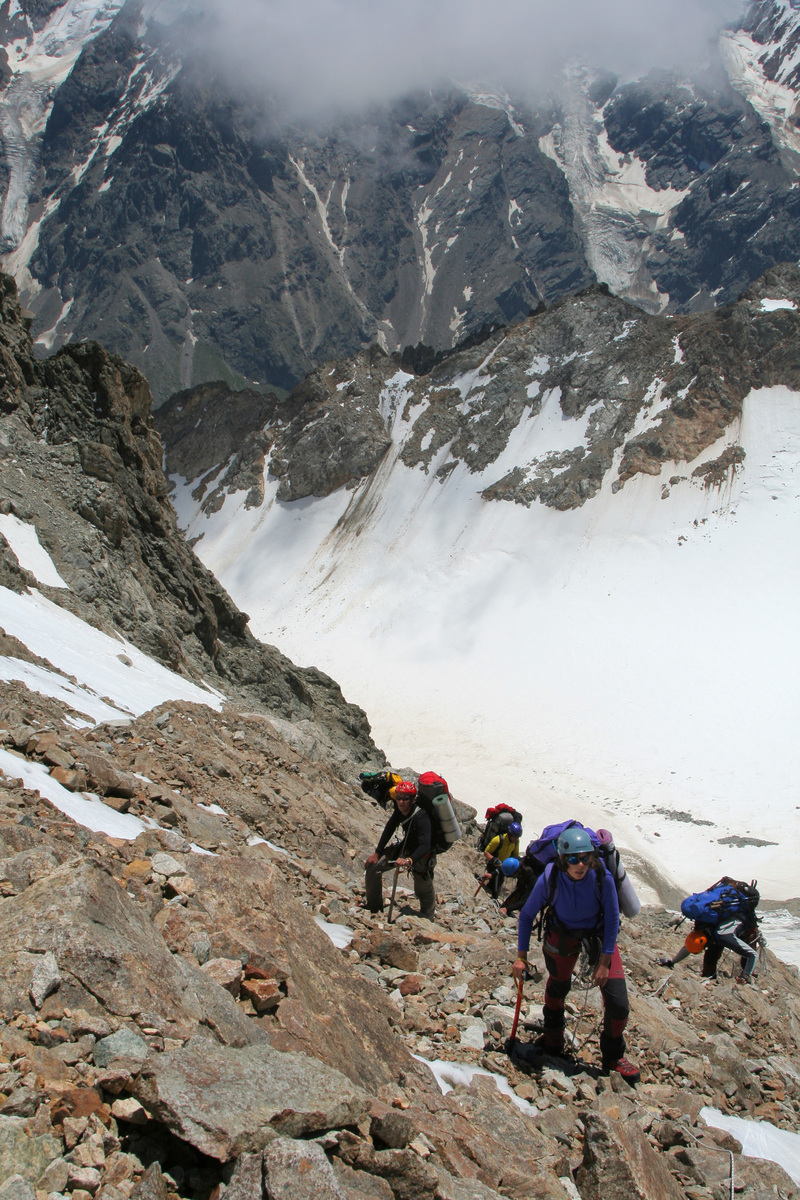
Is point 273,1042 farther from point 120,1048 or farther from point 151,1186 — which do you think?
point 151,1186

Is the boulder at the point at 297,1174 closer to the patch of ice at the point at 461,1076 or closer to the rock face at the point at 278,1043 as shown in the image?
the rock face at the point at 278,1043

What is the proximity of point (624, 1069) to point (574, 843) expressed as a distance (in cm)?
169

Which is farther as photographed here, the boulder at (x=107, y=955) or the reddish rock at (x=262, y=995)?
the reddish rock at (x=262, y=995)

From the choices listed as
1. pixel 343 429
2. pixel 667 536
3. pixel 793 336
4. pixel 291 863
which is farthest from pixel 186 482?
pixel 291 863

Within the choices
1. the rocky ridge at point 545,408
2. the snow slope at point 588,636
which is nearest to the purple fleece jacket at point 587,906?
the snow slope at point 588,636

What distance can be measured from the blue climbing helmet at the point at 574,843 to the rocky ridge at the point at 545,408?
50564 millimetres

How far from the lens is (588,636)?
43.0 metres

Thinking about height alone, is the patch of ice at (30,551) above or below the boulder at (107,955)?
below

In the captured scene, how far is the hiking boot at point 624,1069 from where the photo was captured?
5.35 m

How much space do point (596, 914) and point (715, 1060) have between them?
2228 millimetres

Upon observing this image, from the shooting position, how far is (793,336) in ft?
186

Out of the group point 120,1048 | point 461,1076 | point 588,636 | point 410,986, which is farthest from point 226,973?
point 588,636

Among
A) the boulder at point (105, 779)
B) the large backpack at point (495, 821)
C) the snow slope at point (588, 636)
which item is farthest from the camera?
the snow slope at point (588, 636)

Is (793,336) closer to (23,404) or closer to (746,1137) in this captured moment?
(23,404)
